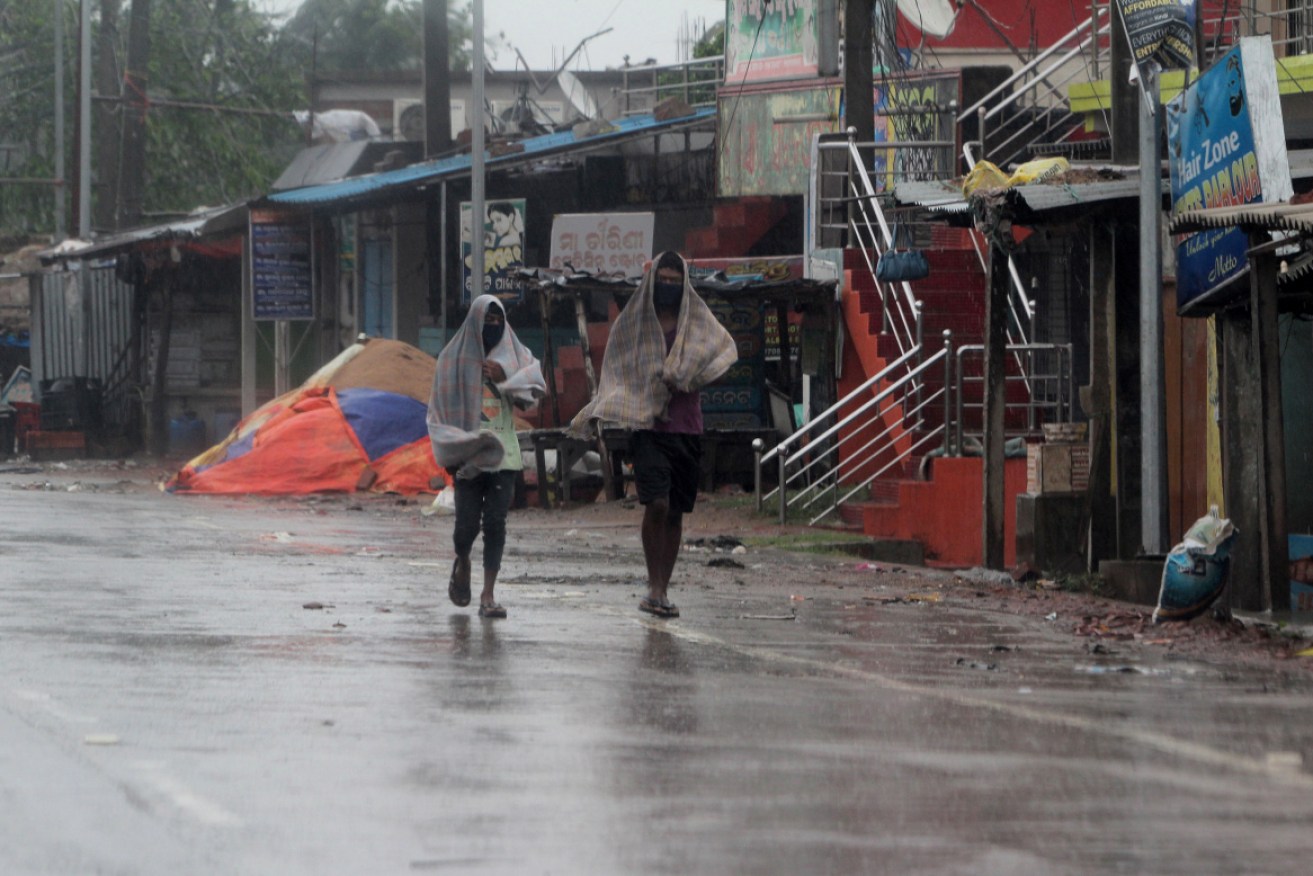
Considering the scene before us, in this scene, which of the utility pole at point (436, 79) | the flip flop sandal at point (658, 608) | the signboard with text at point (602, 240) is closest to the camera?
the flip flop sandal at point (658, 608)

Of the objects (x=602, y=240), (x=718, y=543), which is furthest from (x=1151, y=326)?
(x=602, y=240)

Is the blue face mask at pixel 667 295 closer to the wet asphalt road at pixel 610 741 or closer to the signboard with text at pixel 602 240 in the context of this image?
the wet asphalt road at pixel 610 741

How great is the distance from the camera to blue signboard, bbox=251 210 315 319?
32781 millimetres

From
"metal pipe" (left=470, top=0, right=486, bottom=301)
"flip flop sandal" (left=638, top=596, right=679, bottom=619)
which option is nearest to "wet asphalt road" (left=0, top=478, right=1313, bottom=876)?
"flip flop sandal" (left=638, top=596, right=679, bottom=619)

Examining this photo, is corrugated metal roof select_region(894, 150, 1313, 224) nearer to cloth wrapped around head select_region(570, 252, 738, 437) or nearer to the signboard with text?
cloth wrapped around head select_region(570, 252, 738, 437)

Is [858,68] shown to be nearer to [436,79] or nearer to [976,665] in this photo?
[976,665]

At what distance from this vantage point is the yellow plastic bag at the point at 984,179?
1370cm

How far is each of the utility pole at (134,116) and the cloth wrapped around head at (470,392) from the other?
2789cm

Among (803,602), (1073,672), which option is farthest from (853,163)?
(1073,672)

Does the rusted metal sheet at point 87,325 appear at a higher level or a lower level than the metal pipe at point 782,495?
higher

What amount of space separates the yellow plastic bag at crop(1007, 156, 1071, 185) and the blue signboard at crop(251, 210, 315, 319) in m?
20.7

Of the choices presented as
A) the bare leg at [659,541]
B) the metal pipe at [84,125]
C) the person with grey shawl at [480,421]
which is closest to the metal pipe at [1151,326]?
the bare leg at [659,541]

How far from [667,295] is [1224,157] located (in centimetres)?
342

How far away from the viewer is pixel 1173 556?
10.7 meters
